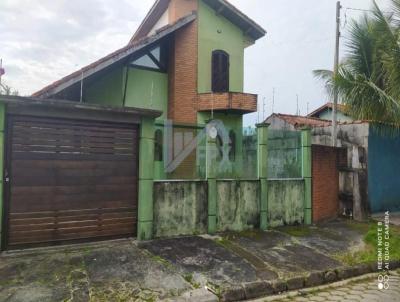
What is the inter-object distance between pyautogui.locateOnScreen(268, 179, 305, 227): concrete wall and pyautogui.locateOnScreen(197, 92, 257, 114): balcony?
381 cm

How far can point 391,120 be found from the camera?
9.74 meters

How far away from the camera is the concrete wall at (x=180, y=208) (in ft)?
23.2

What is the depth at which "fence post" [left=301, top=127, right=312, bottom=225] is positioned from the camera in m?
9.13

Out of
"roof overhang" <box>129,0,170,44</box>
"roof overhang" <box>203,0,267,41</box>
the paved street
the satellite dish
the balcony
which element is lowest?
the paved street

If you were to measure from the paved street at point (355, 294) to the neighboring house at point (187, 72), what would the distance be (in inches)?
251

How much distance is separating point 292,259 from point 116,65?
8.17m

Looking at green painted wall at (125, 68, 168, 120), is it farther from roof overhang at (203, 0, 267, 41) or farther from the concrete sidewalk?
the concrete sidewalk

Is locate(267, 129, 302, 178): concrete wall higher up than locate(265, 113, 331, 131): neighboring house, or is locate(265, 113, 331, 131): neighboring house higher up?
locate(265, 113, 331, 131): neighboring house

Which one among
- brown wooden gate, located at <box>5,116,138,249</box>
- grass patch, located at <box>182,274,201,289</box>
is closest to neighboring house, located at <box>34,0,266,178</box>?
brown wooden gate, located at <box>5,116,138,249</box>

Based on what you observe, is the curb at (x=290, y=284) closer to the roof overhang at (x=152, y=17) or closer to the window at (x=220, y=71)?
the window at (x=220, y=71)

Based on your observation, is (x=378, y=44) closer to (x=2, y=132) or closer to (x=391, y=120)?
(x=391, y=120)

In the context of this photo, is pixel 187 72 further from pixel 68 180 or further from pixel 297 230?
pixel 68 180

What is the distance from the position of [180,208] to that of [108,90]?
611cm

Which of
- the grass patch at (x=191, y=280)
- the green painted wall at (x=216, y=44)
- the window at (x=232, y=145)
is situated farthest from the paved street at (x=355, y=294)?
the green painted wall at (x=216, y=44)
